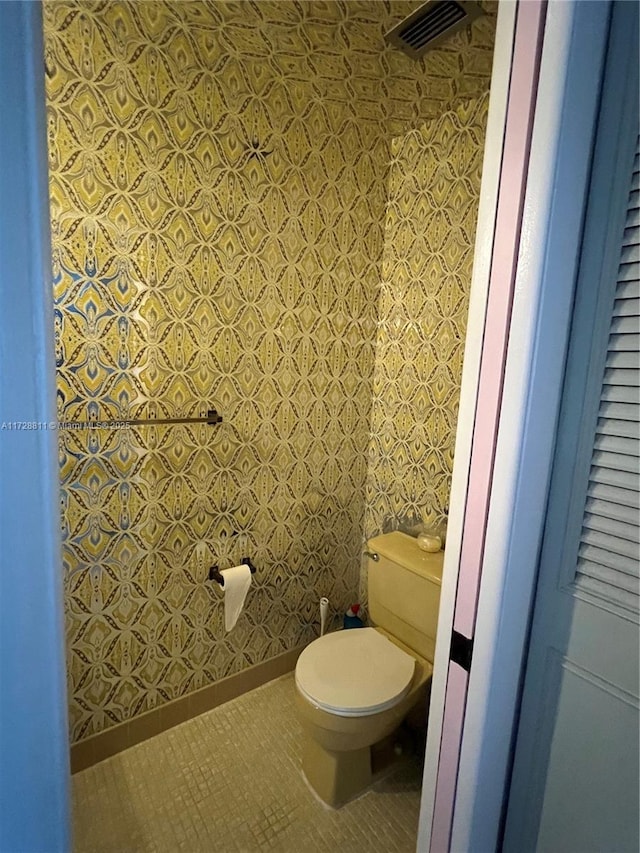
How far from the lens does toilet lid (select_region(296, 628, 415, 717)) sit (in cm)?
149

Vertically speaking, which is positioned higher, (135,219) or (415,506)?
(135,219)

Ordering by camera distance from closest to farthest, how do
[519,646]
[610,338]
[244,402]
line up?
[610,338], [519,646], [244,402]

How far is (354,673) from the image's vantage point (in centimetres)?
161

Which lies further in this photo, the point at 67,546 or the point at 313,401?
the point at 313,401

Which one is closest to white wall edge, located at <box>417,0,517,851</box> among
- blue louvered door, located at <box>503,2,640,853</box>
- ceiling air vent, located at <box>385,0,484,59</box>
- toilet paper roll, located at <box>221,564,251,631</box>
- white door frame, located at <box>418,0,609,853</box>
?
white door frame, located at <box>418,0,609,853</box>

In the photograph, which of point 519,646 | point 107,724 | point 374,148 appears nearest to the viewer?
point 519,646

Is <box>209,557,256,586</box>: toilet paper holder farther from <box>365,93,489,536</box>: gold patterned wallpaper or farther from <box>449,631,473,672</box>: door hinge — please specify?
<box>449,631,473,672</box>: door hinge

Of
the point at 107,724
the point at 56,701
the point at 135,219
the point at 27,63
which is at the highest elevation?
the point at 135,219

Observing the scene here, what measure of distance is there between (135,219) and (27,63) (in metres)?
1.25

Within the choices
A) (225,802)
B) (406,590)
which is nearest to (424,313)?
(406,590)

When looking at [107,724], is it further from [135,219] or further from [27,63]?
[27,63]

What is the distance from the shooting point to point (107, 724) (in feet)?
5.68

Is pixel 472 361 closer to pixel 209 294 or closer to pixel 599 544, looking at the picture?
pixel 599 544

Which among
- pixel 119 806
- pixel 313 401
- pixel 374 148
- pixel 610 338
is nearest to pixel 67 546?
pixel 119 806
